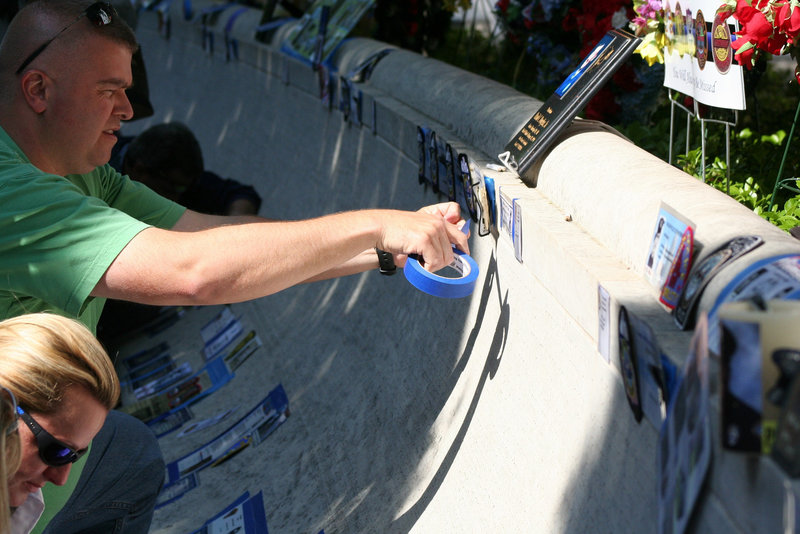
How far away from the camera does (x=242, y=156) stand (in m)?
6.69

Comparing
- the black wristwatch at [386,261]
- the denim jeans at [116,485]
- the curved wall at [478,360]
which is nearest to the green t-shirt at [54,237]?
the black wristwatch at [386,261]

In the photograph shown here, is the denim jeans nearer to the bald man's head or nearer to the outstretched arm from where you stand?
the outstretched arm

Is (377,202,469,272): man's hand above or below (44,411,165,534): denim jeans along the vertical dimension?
above

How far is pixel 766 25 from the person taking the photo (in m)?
2.10

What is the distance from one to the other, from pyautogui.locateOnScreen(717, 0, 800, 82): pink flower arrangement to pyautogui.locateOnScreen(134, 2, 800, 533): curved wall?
359 mm

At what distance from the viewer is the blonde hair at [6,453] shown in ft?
4.94

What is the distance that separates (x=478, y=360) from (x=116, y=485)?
1165 mm

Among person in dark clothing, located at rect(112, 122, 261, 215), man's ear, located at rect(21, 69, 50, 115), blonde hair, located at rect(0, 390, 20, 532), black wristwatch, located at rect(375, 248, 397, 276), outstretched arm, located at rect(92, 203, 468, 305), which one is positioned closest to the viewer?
blonde hair, located at rect(0, 390, 20, 532)

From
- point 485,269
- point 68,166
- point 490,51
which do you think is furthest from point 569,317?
point 490,51

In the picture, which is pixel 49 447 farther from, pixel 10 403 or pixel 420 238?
pixel 420 238

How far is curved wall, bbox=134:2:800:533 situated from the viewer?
1.72 metres

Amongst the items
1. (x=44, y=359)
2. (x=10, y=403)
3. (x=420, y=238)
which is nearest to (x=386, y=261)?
(x=420, y=238)

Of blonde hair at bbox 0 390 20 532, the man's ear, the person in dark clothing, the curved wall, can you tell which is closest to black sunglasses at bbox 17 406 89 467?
blonde hair at bbox 0 390 20 532

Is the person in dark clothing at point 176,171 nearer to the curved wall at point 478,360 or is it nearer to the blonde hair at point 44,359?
the curved wall at point 478,360
